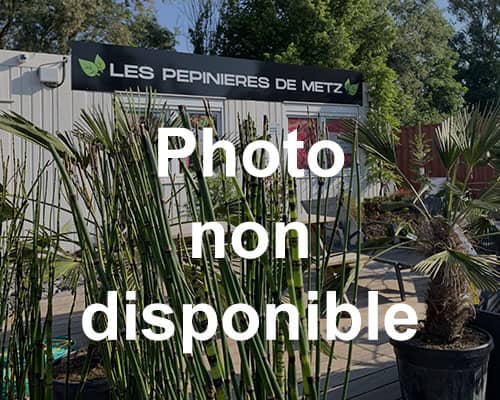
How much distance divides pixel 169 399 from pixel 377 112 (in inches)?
360

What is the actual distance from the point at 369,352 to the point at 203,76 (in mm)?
5098

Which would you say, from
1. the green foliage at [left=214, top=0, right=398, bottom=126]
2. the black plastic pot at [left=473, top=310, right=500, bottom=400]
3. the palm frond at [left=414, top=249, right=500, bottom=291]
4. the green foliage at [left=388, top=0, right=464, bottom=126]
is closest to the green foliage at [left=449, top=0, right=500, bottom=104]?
the green foliage at [left=388, top=0, right=464, bottom=126]

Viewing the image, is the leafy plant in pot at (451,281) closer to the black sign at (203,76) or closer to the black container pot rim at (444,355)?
the black container pot rim at (444,355)

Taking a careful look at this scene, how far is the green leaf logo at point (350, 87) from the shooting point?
908 cm

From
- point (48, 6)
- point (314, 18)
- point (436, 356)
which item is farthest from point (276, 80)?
point (48, 6)

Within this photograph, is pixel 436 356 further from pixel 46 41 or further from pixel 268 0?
pixel 46 41

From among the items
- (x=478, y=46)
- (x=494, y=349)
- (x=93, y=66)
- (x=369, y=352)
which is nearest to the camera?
(x=494, y=349)

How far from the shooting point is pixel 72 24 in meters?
14.8

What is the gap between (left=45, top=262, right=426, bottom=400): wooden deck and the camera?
2.83 metres

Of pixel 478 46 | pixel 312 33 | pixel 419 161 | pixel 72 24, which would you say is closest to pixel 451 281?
pixel 419 161

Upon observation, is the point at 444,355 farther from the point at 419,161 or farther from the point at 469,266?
the point at 419,161

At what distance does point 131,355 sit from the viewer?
0.98 meters

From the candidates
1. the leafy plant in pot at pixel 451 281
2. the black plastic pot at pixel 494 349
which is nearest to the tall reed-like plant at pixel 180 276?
the leafy plant in pot at pixel 451 281

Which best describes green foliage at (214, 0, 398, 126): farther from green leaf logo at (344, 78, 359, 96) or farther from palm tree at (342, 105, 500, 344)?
palm tree at (342, 105, 500, 344)
